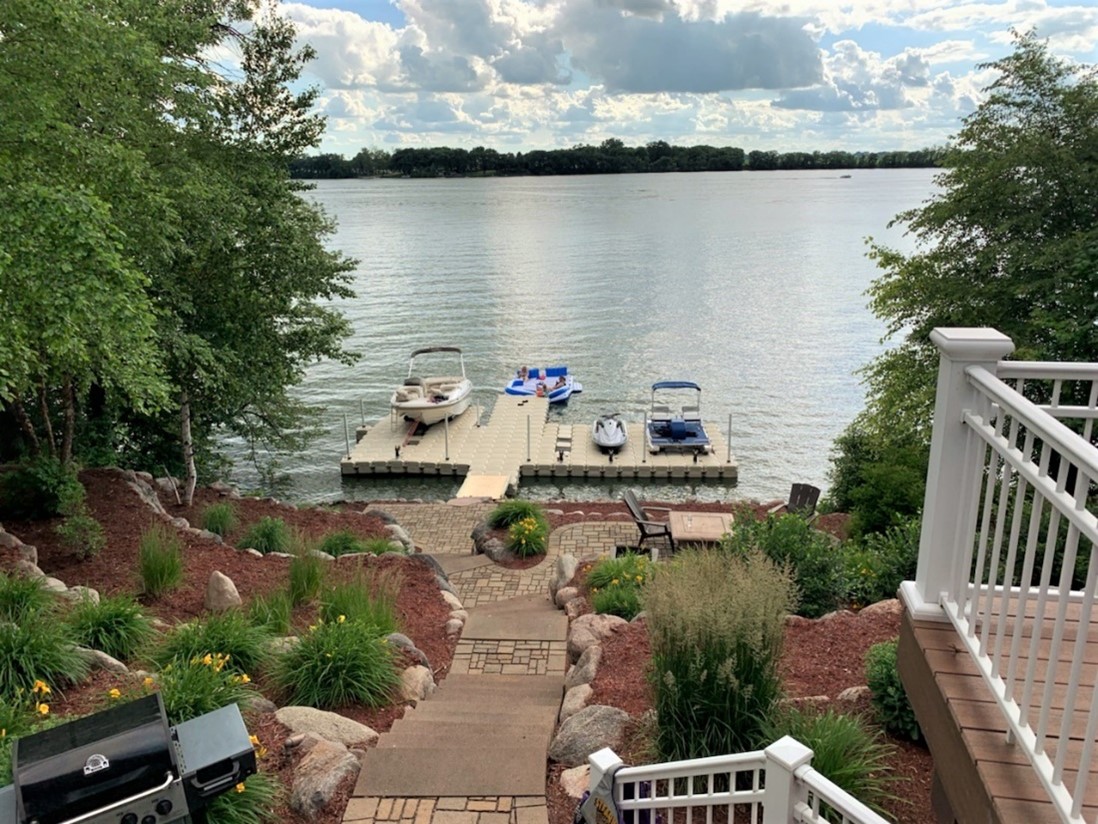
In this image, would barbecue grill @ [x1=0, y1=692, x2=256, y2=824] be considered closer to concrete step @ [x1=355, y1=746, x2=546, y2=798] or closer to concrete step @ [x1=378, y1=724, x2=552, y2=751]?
concrete step @ [x1=355, y1=746, x2=546, y2=798]

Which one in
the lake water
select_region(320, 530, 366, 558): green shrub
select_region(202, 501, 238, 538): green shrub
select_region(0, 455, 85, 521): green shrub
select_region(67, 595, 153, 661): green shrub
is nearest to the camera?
select_region(67, 595, 153, 661): green shrub

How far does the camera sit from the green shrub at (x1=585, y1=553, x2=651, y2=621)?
6.78 meters

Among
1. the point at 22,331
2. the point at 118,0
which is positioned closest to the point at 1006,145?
the point at 118,0

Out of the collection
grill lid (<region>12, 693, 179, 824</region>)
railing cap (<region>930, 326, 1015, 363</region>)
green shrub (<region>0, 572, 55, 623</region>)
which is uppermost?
railing cap (<region>930, 326, 1015, 363</region>)

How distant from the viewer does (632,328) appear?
123 feet

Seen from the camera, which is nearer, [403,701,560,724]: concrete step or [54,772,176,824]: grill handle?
[54,772,176,824]: grill handle

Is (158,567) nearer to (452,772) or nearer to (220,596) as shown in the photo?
(220,596)

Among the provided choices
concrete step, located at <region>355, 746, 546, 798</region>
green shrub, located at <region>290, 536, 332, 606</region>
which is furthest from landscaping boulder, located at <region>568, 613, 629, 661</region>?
green shrub, located at <region>290, 536, 332, 606</region>

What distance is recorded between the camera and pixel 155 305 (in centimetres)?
973

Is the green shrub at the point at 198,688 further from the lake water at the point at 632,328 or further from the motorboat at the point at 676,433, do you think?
the motorboat at the point at 676,433

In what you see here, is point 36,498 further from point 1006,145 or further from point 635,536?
point 1006,145

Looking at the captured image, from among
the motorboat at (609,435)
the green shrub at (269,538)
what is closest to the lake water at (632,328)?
the motorboat at (609,435)

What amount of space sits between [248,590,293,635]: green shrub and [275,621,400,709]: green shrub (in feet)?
2.12

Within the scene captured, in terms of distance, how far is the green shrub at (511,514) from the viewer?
11.1m
